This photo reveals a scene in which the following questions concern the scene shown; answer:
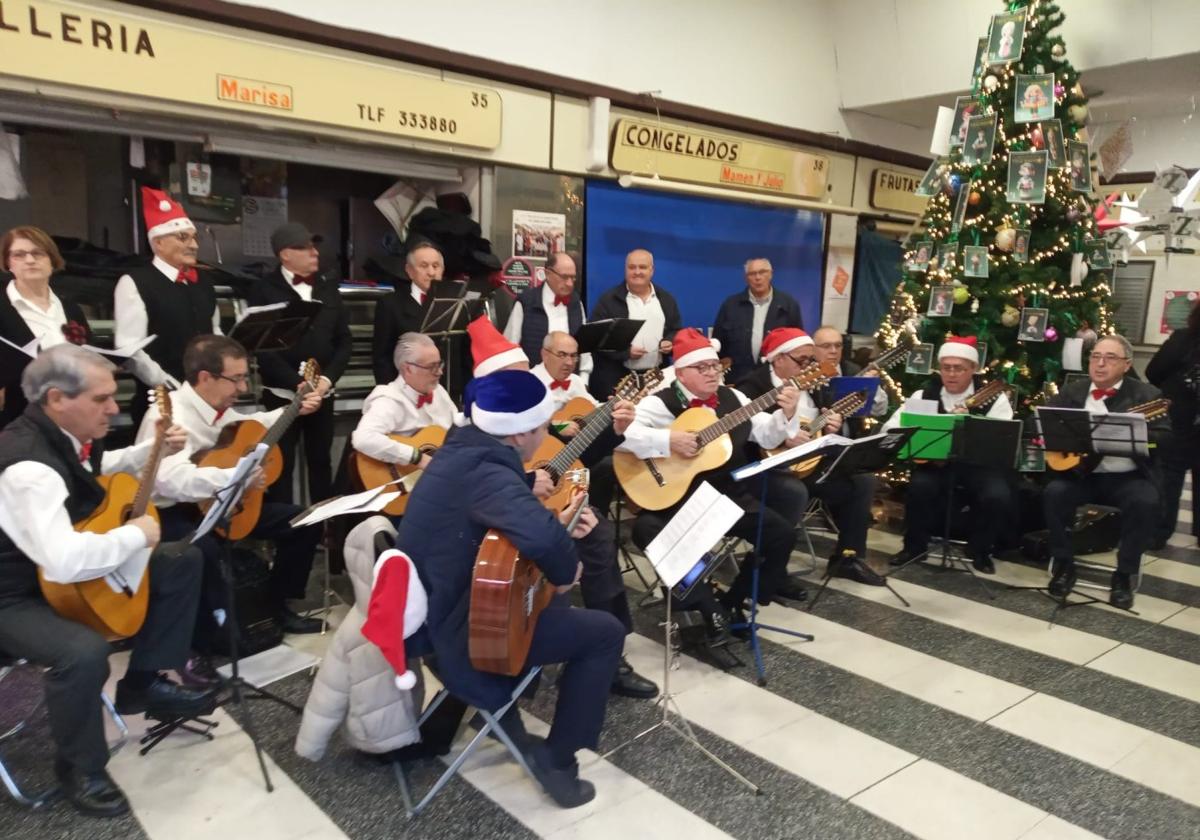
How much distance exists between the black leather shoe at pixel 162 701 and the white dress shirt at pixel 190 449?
0.68 m

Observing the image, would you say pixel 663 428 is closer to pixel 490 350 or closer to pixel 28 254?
pixel 490 350

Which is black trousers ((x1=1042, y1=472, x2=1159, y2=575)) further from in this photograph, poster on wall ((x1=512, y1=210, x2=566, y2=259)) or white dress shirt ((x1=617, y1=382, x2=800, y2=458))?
poster on wall ((x1=512, y1=210, x2=566, y2=259))

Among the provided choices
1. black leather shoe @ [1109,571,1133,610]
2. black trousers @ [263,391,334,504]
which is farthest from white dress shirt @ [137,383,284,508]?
black leather shoe @ [1109,571,1133,610]

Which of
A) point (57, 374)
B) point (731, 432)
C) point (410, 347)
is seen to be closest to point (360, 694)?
point (57, 374)

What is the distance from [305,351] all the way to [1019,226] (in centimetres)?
500

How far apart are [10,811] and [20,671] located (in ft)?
3.42

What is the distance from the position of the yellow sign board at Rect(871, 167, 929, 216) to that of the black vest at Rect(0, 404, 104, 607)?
7791 millimetres

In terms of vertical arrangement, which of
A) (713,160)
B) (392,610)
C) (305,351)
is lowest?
(392,610)

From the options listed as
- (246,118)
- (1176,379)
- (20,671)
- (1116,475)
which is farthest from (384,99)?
(1176,379)

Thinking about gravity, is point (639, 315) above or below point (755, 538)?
above

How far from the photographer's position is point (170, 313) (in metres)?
3.79

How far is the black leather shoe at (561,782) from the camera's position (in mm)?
2451

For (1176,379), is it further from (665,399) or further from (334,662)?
(334,662)

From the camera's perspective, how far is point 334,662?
2482mm
